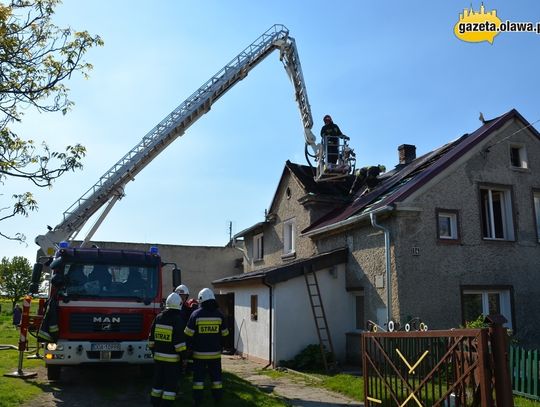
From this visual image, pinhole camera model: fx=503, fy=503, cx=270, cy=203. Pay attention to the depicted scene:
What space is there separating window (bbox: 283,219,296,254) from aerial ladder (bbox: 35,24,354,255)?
9.05 feet

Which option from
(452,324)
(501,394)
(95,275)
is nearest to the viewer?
(501,394)

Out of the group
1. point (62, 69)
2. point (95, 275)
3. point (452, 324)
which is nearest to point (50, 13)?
point (62, 69)

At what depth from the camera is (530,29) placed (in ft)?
38.7

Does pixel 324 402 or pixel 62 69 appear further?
pixel 324 402

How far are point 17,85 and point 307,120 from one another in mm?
11727

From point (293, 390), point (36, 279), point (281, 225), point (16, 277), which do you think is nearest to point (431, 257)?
point (293, 390)

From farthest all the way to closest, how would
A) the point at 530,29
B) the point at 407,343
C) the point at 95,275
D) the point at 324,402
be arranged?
the point at 530,29
the point at 95,275
the point at 324,402
the point at 407,343

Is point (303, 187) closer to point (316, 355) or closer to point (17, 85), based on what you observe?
point (316, 355)

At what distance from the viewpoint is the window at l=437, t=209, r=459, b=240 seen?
44.1 feet

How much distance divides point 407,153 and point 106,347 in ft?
43.6

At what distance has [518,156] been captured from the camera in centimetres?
1516

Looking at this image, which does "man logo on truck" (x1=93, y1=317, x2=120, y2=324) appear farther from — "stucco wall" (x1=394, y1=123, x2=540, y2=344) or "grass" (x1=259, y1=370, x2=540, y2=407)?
"stucco wall" (x1=394, y1=123, x2=540, y2=344)

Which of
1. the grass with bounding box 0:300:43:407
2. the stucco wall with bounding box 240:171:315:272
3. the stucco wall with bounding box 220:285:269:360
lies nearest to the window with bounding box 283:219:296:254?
the stucco wall with bounding box 240:171:315:272

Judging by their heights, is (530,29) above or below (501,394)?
above
